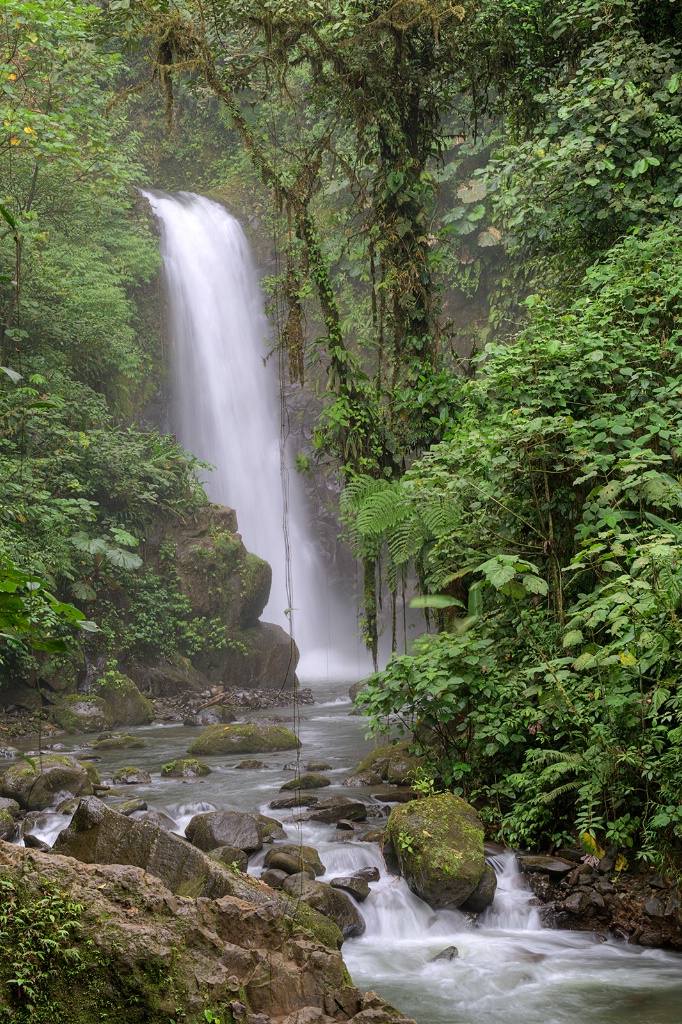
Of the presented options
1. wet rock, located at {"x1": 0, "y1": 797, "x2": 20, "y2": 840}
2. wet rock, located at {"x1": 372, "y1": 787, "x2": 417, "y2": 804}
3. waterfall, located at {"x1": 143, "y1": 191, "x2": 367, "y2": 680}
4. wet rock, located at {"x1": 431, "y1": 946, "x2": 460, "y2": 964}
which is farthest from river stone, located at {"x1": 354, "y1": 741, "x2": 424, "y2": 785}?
waterfall, located at {"x1": 143, "y1": 191, "x2": 367, "y2": 680}

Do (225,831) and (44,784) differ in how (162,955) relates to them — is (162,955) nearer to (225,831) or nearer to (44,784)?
(225,831)

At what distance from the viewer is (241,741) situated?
10375 mm

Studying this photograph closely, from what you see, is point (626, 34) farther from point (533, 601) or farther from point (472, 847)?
point (472, 847)

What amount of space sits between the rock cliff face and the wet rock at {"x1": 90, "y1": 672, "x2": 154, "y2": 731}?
31.9ft

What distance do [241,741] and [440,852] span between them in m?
5.25

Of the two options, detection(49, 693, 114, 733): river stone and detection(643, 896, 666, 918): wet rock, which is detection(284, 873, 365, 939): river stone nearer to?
detection(643, 896, 666, 918): wet rock

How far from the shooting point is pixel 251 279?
21859 mm

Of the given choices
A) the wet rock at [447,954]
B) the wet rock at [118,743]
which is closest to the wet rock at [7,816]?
the wet rock at [118,743]

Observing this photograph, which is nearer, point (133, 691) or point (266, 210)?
point (133, 691)

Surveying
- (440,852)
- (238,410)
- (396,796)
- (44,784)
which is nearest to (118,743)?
(44,784)

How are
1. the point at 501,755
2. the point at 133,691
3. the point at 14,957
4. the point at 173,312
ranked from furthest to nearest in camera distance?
the point at 173,312 → the point at 133,691 → the point at 501,755 → the point at 14,957

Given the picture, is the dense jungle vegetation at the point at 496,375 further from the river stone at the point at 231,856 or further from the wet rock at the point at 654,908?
the river stone at the point at 231,856

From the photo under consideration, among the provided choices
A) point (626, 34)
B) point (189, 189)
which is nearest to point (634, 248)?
point (626, 34)

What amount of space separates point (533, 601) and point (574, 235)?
392 cm
